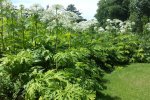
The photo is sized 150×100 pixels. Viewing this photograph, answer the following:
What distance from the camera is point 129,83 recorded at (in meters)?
12.1

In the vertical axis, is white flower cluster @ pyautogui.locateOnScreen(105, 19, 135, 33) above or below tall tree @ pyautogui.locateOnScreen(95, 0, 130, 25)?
below

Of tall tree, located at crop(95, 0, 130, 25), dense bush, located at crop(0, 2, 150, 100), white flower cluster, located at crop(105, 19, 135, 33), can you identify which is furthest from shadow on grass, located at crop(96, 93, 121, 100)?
tall tree, located at crop(95, 0, 130, 25)

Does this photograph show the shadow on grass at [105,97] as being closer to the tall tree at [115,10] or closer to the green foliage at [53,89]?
the green foliage at [53,89]

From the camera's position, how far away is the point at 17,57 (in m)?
7.90

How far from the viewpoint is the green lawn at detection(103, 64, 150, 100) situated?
1034cm

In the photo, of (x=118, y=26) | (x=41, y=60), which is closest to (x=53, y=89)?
(x=41, y=60)

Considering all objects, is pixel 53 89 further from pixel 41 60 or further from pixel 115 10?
pixel 115 10

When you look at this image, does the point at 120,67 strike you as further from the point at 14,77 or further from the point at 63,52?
the point at 14,77

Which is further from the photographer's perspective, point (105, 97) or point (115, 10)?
point (115, 10)

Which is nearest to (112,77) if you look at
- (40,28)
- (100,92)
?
(100,92)

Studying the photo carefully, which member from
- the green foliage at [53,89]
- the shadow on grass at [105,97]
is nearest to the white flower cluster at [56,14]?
the green foliage at [53,89]

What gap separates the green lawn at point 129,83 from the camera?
10.3 meters

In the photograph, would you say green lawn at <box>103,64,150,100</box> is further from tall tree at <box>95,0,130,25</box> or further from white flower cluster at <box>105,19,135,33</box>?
tall tree at <box>95,0,130,25</box>

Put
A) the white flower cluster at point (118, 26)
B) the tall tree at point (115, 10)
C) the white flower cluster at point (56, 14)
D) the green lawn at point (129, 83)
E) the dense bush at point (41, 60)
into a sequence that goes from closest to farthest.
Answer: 1. the dense bush at point (41, 60)
2. the white flower cluster at point (56, 14)
3. the green lawn at point (129, 83)
4. the white flower cluster at point (118, 26)
5. the tall tree at point (115, 10)
